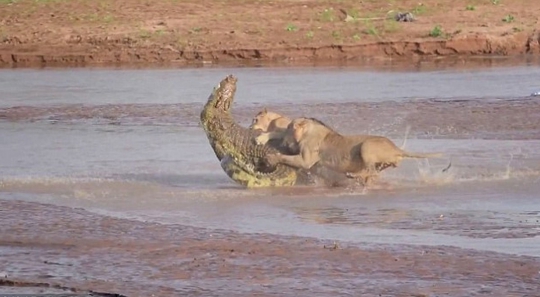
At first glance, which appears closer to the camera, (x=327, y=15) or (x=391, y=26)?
(x=391, y=26)

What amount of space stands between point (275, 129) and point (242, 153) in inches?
14.0

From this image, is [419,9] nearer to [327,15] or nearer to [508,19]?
[327,15]

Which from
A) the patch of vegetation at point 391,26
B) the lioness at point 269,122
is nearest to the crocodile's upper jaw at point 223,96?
the lioness at point 269,122

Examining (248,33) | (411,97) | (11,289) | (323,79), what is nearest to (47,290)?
(11,289)

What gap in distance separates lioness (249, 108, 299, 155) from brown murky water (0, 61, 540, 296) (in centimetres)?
39

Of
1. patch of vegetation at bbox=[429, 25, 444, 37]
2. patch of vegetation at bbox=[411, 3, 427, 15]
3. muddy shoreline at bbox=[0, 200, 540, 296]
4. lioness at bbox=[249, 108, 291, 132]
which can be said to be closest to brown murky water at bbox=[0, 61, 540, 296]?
muddy shoreline at bbox=[0, 200, 540, 296]

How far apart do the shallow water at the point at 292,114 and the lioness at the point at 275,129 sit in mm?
380

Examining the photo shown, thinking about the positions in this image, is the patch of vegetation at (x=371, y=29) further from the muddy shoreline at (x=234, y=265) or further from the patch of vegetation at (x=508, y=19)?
the muddy shoreline at (x=234, y=265)

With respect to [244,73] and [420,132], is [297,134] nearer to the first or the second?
[420,132]

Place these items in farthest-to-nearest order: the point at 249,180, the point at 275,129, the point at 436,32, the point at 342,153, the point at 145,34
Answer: the point at 145,34, the point at 436,32, the point at 275,129, the point at 249,180, the point at 342,153

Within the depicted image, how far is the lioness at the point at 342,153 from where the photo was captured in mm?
11094

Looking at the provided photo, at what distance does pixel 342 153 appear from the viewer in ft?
36.9

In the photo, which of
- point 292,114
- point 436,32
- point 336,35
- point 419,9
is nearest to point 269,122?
point 292,114

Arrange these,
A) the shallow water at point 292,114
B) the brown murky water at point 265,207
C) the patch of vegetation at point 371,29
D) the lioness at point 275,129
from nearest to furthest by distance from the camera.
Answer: the brown murky water at point 265,207 → the shallow water at point 292,114 → the lioness at point 275,129 → the patch of vegetation at point 371,29
